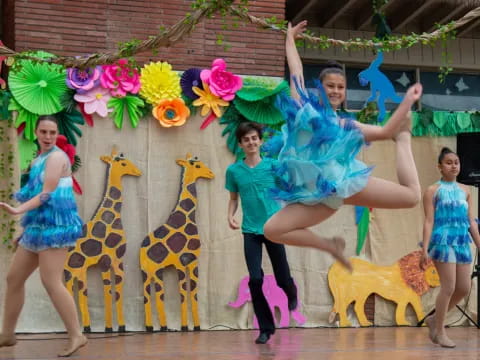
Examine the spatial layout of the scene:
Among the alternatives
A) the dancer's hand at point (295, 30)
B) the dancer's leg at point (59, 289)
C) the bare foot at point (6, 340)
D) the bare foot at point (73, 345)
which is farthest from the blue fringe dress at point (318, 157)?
the bare foot at point (6, 340)

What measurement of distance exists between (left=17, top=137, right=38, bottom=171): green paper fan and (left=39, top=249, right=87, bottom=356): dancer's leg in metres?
2.21

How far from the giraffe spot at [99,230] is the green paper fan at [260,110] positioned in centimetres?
175

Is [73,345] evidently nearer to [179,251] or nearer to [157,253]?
[157,253]

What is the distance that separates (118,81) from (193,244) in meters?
1.69

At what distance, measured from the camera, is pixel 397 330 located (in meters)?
8.68

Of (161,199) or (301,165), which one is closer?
(301,165)

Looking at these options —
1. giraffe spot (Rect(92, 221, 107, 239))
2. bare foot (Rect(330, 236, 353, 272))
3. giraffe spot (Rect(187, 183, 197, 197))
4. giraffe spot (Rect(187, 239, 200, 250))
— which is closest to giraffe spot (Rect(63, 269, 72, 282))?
giraffe spot (Rect(92, 221, 107, 239))

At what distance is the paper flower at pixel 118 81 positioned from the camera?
8180 mm

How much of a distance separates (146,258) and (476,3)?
16.9 feet

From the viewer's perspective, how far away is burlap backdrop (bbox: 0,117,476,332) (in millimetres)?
8211

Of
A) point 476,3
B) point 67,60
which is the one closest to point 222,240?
point 67,60

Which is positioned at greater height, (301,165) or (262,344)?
(301,165)

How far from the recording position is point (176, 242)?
8.32 m

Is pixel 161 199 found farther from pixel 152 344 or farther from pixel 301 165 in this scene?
pixel 301 165
